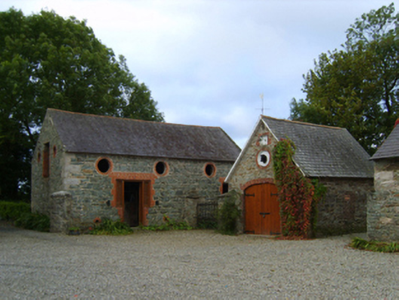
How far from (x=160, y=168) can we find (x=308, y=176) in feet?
26.2

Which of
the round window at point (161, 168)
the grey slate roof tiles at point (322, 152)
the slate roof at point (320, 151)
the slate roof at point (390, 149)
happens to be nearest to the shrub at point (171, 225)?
the round window at point (161, 168)

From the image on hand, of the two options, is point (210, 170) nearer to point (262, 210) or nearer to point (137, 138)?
point (137, 138)

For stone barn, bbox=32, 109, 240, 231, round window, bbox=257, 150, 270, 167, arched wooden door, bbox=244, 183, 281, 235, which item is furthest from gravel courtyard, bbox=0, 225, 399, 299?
stone barn, bbox=32, 109, 240, 231

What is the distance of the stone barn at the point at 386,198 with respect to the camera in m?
12.9

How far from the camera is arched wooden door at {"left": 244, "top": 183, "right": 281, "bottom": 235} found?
53.9ft

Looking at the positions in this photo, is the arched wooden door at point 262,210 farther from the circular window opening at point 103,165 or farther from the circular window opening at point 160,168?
the circular window opening at point 103,165

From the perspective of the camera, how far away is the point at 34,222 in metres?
20.0

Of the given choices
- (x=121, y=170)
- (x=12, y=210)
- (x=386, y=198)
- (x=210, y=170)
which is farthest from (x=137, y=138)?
(x=386, y=198)

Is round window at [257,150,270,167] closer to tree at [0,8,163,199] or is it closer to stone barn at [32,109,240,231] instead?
stone barn at [32,109,240,231]

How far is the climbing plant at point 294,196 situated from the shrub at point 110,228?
6825 mm

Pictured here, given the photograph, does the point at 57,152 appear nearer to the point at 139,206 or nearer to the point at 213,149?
the point at 139,206

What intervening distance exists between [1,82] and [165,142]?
11.1m

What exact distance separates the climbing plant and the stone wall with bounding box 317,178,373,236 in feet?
1.55

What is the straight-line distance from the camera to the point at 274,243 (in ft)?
46.1
